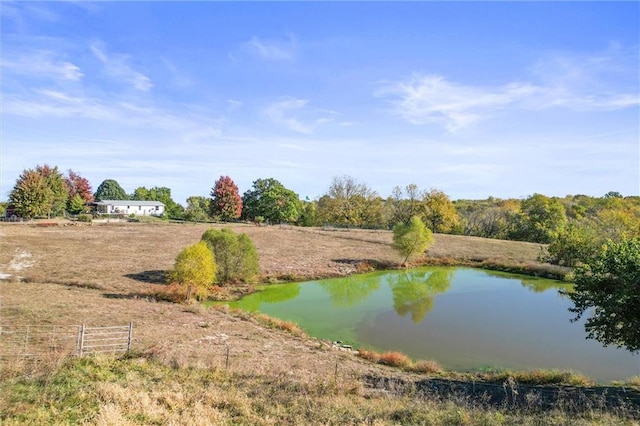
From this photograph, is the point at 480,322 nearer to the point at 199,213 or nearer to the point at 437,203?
the point at 437,203

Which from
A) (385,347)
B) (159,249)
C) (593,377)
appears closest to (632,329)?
(593,377)

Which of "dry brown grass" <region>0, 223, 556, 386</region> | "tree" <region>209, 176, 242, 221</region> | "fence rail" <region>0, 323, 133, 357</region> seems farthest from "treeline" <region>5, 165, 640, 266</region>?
"fence rail" <region>0, 323, 133, 357</region>

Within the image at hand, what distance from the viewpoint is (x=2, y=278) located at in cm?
3048

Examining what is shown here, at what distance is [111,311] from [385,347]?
16.0 metres

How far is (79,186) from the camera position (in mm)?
97188

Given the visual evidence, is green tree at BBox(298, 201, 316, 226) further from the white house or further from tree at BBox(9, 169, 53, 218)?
tree at BBox(9, 169, 53, 218)

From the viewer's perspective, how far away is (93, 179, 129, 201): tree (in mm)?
116938

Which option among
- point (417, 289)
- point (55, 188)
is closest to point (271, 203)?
point (55, 188)

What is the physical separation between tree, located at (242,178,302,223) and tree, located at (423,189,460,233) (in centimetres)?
2930

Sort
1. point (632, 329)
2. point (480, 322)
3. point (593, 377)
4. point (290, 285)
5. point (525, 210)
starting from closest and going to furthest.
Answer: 1. point (632, 329)
2. point (593, 377)
3. point (480, 322)
4. point (290, 285)
5. point (525, 210)

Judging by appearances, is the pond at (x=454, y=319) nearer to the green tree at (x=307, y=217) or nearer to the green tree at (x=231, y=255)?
the green tree at (x=231, y=255)

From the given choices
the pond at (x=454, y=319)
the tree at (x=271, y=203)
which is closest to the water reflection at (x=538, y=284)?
the pond at (x=454, y=319)

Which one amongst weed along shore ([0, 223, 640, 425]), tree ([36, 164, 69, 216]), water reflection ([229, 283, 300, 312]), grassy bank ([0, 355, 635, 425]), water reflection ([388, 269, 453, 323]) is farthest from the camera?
tree ([36, 164, 69, 216])

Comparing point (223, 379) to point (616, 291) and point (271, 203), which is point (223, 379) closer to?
point (616, 291)
